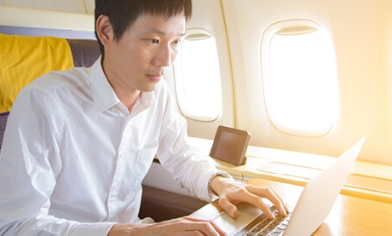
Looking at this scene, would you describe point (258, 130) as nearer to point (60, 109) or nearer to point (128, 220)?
point (128, 220)

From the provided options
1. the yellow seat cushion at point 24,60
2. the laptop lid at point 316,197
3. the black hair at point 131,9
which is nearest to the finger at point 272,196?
the laptop lid at point 316,197

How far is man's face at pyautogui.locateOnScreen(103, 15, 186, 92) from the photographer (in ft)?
3.78

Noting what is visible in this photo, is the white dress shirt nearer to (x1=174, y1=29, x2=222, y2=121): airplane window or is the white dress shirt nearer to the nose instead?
the nose

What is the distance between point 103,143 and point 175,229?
0.47 meters

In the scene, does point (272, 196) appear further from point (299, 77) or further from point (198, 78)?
point (198, 78)

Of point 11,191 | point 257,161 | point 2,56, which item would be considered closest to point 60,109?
point 11,191

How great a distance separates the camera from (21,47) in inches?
67.9

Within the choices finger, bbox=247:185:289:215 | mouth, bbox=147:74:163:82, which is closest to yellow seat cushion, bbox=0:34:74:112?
mouth, bbox=147:74:163:82

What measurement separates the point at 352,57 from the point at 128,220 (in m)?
1.40

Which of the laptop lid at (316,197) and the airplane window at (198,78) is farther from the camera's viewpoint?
the airplane window at (198,78)

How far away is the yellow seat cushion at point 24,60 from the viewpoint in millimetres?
1639

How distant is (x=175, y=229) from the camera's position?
37.2 inches

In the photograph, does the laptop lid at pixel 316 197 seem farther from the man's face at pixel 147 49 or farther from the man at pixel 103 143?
the man's face at pixel 147 49

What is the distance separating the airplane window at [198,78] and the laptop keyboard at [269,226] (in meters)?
1.75
